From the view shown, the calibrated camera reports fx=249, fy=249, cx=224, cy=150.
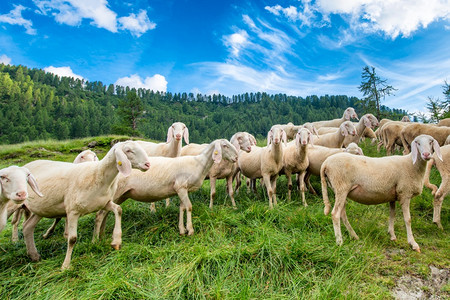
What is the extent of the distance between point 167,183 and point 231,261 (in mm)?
2429

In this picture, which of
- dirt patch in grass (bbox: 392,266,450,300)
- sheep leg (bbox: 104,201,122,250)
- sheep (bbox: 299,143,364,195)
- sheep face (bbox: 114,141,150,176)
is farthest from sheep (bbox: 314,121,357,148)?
sheep leg (bbox: 104,201,122,250)

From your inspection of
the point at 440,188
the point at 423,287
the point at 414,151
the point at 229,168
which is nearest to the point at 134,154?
the point at 229,168

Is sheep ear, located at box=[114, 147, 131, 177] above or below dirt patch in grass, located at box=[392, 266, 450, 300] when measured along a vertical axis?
above

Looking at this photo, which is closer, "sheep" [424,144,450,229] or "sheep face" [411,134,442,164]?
"sheep face" [411,134,442,164]

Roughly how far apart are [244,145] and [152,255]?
3.87m

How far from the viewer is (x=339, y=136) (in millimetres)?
9914

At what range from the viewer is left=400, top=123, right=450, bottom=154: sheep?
9.52 metres

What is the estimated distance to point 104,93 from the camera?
176 metres

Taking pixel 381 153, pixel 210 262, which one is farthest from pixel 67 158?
pixel 381 153

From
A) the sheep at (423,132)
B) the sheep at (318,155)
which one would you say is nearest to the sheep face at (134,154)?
the sheep at (318,155)

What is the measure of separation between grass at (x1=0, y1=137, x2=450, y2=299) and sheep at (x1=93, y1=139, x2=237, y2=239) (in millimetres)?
494

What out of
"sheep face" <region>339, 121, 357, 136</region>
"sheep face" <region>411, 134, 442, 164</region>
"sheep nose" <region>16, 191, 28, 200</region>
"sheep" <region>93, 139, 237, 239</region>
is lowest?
"sheep" <region>93, 139, 237, 239</region>

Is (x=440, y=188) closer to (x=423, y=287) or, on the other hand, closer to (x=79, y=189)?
(x=423, y=287)

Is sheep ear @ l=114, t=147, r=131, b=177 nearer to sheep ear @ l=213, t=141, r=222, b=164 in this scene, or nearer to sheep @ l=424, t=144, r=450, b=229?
sheep ear @ l=213, t=141, r=222, b=164
